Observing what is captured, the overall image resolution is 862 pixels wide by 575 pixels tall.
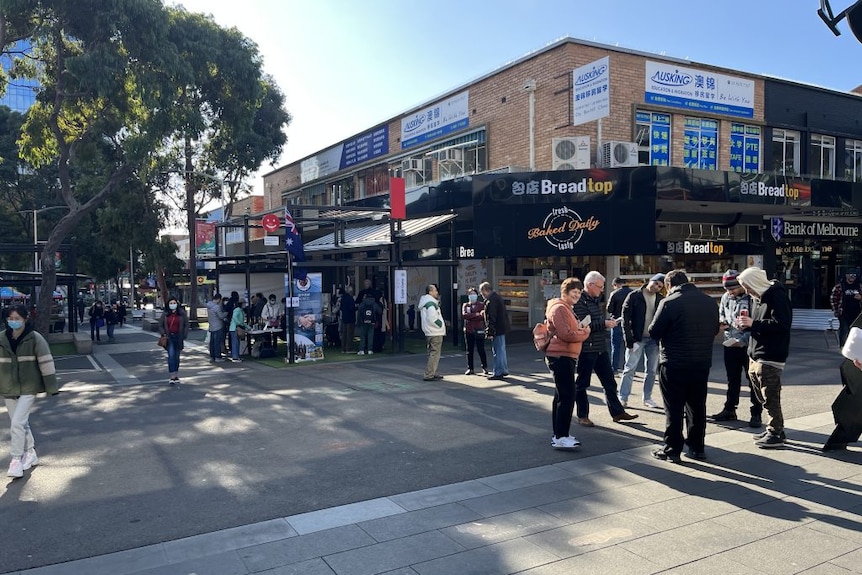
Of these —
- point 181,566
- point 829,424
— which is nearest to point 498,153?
point 829,424

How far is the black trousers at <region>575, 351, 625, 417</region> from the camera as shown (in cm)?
723

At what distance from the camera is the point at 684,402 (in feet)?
19.7

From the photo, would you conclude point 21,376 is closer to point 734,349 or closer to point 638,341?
point 638,341

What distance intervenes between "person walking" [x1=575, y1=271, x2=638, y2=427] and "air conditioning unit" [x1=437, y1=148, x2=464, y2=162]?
12987 mm

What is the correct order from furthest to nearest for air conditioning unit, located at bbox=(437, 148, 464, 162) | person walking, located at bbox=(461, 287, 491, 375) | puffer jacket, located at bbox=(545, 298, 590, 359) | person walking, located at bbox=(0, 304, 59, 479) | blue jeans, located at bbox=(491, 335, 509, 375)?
air conditioning unit, located at bbox=(437, 148, 464, 162)
person walking, located at bbox=(461, 287, 491, 375)
blue jeans, located at bbox=(491, 335, 509, 375)
puffer jacket, located at bbox=(545, 298, 590, 359)
person walking, located at bbox=(0, 304, 59, 479)

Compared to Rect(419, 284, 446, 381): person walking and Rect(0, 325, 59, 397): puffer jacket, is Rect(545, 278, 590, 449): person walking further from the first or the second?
Rect(0, 325, 59, 397): puffer jacket

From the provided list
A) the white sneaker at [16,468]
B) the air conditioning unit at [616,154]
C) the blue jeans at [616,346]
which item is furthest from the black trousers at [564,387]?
the air conditioning unit at [616,154]

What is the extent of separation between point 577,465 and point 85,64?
15.2 metres

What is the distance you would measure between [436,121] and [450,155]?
2.77m

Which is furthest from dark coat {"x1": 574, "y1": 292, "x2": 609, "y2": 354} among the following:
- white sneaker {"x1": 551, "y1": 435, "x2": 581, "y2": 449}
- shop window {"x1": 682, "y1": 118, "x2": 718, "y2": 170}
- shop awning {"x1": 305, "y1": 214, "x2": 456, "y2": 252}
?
shop window {"x1": 682, "y1": 118, "x2": 718, "y2": 170}

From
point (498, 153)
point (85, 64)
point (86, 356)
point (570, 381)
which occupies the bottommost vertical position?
point (86, 356)

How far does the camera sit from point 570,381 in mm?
6367

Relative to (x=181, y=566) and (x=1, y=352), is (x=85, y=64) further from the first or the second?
(x=181, y=566)

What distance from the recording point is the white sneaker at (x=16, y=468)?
19.9ft
